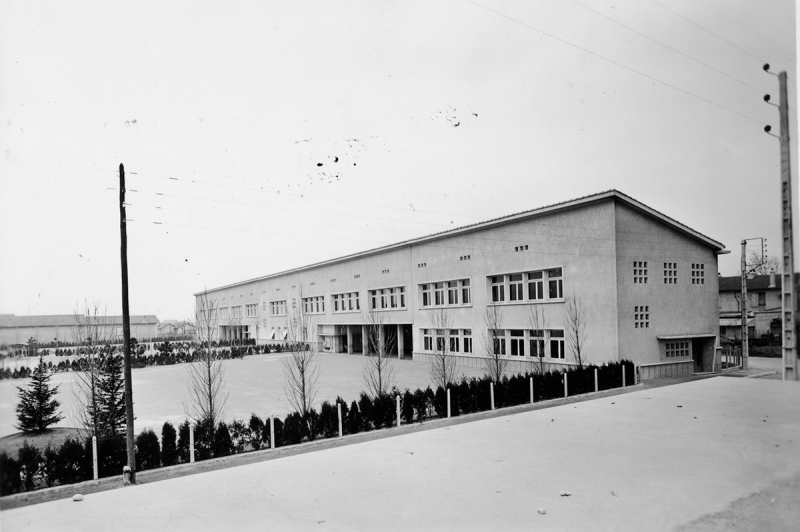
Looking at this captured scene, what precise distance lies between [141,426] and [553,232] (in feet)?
60.9

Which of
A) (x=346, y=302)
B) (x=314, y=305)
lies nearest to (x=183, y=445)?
(x=346, y=302)

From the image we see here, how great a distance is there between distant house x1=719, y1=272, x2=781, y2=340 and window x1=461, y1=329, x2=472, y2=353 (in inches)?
773

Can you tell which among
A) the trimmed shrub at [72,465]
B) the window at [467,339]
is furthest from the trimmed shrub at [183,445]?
the window at [467,339]

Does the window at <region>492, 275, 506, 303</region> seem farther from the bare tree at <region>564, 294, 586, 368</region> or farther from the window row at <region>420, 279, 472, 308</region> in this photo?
the bare tree at <region>564, 294, 586, 368</region>

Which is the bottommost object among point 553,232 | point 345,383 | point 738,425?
point 345,383

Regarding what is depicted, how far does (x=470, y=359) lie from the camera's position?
2862 cm

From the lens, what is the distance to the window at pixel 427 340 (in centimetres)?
3309

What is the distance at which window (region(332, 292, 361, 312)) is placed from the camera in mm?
41719

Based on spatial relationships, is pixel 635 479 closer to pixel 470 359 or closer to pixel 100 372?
pixel 100 372

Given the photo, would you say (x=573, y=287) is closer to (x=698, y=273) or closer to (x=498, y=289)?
(x=498, y=289)

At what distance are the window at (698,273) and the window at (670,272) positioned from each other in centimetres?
109

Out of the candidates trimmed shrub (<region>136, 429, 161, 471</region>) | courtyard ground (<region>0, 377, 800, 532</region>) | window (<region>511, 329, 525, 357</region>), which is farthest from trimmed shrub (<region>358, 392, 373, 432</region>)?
window (<region>511, 329, 525, 357</region>)

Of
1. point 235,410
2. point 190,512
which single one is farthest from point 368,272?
point 190,512

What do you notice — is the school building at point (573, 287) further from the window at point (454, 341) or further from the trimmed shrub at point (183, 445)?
the trimmed shrub at point (183, 445)
